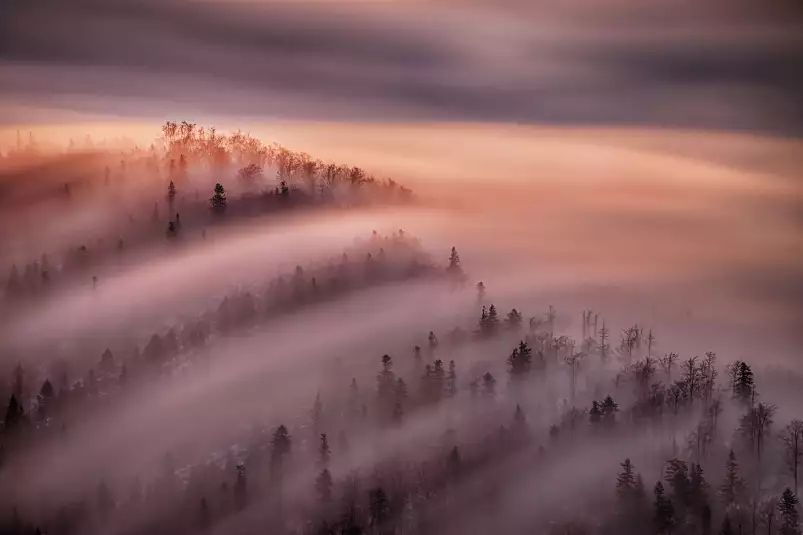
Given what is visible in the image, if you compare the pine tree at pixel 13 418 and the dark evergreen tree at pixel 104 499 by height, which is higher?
the pine tree at pixel 13 418

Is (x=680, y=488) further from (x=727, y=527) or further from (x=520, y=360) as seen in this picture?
(x=520, y=360)

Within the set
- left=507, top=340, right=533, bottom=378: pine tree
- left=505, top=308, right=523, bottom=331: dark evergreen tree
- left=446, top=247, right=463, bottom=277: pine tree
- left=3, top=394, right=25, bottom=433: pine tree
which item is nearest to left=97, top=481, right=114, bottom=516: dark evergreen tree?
left=3, top=394, right=25, bottom=433: pine tree

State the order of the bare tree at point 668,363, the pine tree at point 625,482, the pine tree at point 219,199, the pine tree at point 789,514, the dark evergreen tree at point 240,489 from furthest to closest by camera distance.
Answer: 1. the pine tree at point 219,199
2. the dark evergreen tree at point 240,489
3. the bare tree at point 668,363
4. the pine tree at point 625,482
5. the pine tree at point 789,514

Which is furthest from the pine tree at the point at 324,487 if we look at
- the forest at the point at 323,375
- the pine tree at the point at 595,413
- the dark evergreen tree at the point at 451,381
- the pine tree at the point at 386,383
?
the pine tree at the point at 595,413

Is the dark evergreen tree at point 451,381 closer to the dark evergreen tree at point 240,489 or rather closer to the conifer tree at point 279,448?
the conifer tree at point 279,448

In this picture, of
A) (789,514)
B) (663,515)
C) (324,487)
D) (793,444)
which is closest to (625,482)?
(663,515)

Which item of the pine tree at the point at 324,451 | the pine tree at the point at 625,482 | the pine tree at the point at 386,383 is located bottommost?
the pine tree at the point at 625,482
